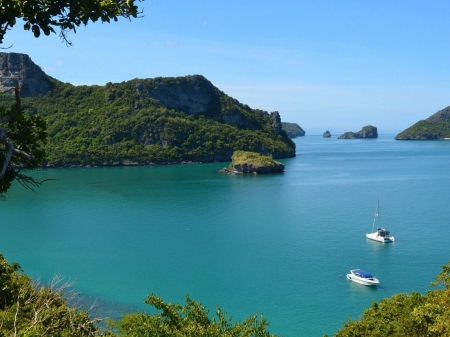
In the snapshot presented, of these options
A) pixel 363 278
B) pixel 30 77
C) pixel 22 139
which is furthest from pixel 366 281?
pixel 30 77

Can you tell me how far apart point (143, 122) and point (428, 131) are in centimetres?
14359

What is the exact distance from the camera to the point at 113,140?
98250 millimetres

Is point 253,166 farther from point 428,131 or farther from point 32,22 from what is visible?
point 428,131

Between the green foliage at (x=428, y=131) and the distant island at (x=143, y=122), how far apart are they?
98696mm

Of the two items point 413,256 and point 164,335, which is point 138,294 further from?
point 413,256

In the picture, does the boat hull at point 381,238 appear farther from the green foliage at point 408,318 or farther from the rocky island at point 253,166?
the rocky island at point 253,166

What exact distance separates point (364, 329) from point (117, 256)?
20.9 metres

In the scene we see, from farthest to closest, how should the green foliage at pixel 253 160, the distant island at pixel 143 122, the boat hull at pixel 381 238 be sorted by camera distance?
the distant island at pixel 143 122, the green foliage at pixel 253 160, the boat hull at pixel 381 238

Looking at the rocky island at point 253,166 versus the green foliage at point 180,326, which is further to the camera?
the rocky island at point 253,166

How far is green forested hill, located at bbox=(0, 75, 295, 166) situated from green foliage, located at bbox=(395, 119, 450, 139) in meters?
99.1

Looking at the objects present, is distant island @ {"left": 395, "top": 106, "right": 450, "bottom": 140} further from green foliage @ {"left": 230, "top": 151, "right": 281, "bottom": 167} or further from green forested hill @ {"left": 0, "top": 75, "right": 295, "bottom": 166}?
green foliage @ {"left": 230, "top": 151, "right": 281, "bottom": 167}

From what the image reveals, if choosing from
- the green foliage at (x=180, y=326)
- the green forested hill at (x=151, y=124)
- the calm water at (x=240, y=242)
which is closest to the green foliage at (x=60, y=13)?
the green foliage at (x=180, y=326)

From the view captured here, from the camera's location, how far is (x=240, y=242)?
33.2 metres

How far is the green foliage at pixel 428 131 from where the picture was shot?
19000 cm
